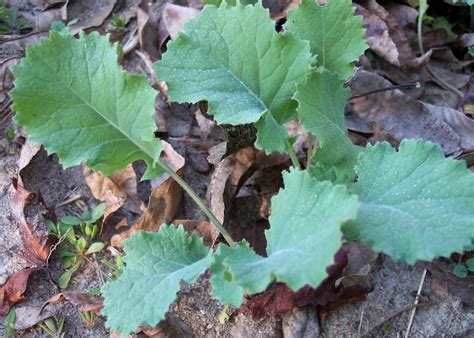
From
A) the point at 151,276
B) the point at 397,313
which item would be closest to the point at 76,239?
the point at 151,276

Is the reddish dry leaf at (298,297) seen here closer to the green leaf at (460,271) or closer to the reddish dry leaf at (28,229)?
the green leaf at (460,271)

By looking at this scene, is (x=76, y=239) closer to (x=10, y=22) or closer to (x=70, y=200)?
(x=70, y=200)

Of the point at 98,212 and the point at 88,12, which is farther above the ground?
the point at 88,12

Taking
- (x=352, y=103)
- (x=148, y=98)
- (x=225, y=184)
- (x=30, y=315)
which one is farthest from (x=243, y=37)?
(x=30, y=315)

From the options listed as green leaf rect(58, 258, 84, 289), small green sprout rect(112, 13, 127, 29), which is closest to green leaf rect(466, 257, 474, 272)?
green leaf rect(58, 258, 84, 289)

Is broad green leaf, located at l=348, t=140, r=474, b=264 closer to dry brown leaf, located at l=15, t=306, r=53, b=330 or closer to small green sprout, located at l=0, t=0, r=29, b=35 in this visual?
dry brown leaf, located at l=15, t=306, r=53, b=330

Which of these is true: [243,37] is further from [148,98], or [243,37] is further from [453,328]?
[453,328]

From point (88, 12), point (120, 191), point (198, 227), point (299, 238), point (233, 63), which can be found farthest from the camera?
point (88, 12)
